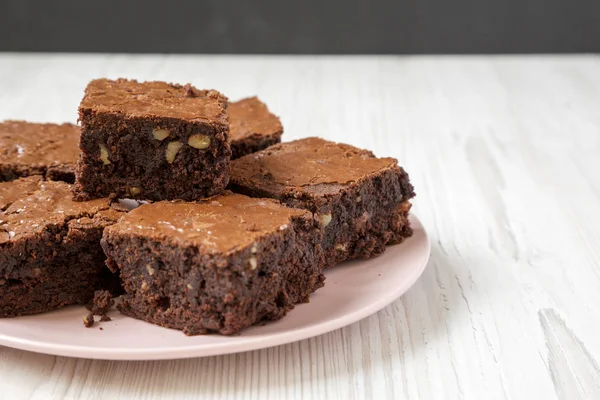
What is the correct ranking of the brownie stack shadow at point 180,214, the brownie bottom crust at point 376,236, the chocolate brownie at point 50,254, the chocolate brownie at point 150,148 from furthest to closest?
the brownie bottom crust at point 376,236
the chocolate brownie at point 150,148
the chocolate brownie at point 50,254
the brownie stack shadow at point 180,214

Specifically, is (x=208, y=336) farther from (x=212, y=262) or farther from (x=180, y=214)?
(x=180, y=214)

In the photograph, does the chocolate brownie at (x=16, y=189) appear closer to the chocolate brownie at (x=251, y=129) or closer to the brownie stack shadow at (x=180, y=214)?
the brownie stack shadow at (x=180, y=214)

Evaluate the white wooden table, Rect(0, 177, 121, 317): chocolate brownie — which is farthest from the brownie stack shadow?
the white wooden table
